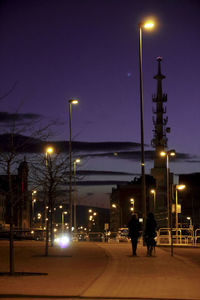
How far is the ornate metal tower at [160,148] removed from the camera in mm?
89312

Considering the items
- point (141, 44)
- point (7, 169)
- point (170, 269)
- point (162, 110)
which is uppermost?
point (162, 110)

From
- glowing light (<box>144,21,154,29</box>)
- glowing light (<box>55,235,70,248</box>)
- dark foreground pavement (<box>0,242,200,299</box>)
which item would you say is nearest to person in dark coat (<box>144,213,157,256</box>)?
dark foreground pavement (<box>0,242,200,299</box>)

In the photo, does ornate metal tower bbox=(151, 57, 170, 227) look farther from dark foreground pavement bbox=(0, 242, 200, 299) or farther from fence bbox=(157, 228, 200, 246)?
dark foreground pavement bbox=(0, 242, 200, 299)

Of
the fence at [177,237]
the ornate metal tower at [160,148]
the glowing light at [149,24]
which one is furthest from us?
the ornate metal tower at [160,148]

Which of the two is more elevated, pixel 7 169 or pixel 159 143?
pixel 159 143

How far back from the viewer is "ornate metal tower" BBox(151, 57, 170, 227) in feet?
293

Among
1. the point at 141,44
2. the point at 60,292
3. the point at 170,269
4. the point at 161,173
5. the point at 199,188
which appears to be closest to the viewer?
the point at 60,292

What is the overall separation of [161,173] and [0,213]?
30.5 metres

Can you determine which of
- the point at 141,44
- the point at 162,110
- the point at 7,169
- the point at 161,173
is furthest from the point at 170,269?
the point at 162,110

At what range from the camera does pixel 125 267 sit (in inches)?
707

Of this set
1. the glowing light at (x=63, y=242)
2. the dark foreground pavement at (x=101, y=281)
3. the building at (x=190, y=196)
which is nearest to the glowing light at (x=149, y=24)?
the dark foreground pavement at (x=101, y=281)

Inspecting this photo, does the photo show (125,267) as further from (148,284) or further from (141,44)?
(141,44)

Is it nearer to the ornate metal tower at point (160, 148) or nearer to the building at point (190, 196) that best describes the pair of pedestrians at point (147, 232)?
the ornate metal tower at point (160, 148)

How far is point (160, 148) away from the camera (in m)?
91.9
